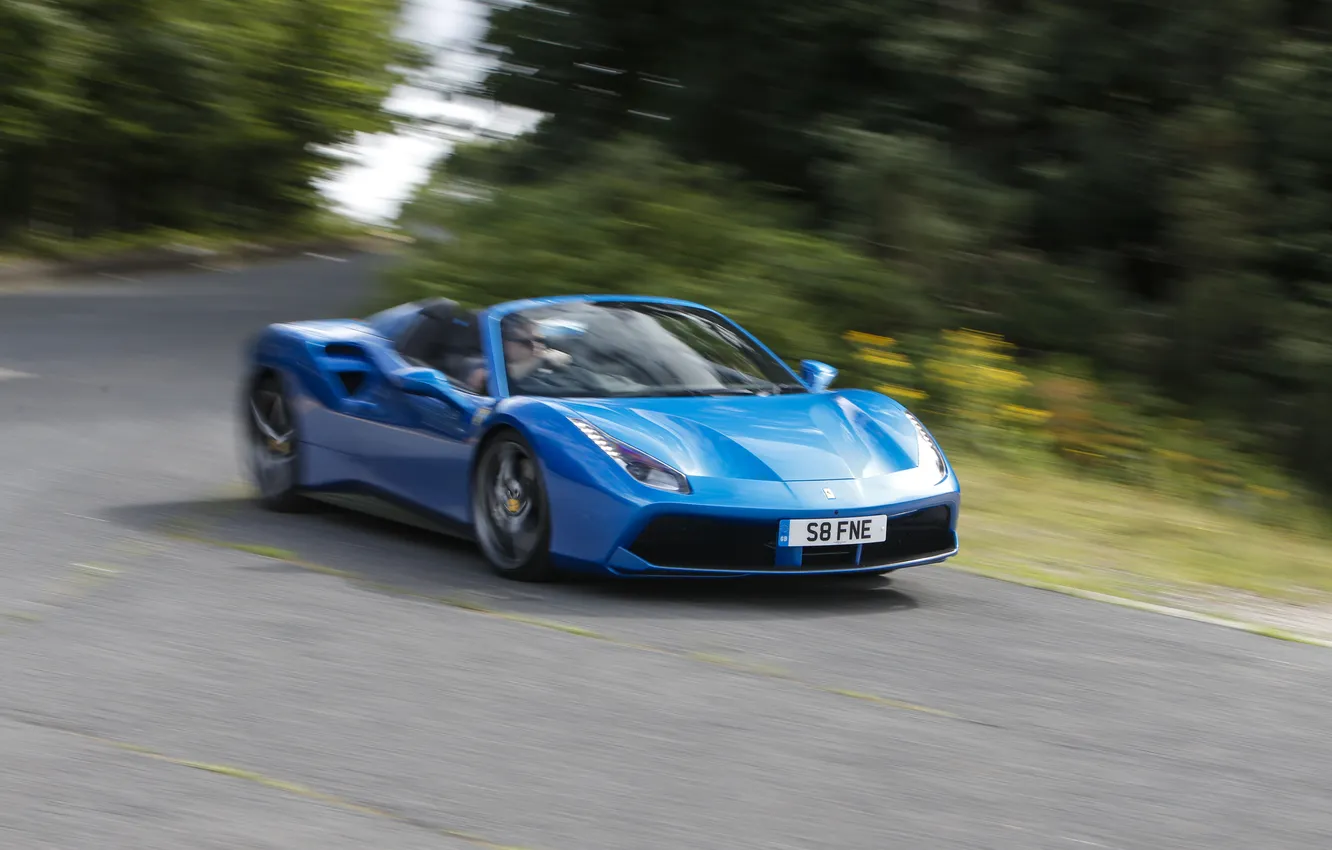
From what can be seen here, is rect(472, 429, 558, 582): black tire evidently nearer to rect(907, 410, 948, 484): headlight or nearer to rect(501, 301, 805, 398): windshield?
rect(501, 301, 805, 398): windshield

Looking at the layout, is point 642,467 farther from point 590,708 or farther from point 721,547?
point 590,708

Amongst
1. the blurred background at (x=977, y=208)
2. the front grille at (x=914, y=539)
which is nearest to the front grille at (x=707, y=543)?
the front grille at (x=914, y=539)

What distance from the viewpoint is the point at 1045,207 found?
14922 millimetres

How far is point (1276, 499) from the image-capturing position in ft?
39.1

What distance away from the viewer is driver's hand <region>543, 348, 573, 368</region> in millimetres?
7473

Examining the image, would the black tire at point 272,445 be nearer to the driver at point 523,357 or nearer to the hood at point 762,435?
the driver at point 523,357

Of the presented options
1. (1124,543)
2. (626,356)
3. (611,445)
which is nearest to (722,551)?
(611,445)

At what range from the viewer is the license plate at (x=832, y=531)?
660cm

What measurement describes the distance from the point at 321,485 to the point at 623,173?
6.83 m

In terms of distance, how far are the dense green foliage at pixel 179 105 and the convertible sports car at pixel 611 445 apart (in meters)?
16.8

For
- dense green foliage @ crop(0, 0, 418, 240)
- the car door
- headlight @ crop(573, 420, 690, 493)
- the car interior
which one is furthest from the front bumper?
dense green foliage @ crop(0, 0, 418, 240)

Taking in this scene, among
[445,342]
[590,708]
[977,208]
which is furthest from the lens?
[977,208]

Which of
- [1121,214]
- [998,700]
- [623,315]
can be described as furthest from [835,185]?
[998,700]

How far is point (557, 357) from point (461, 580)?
1.01 m
